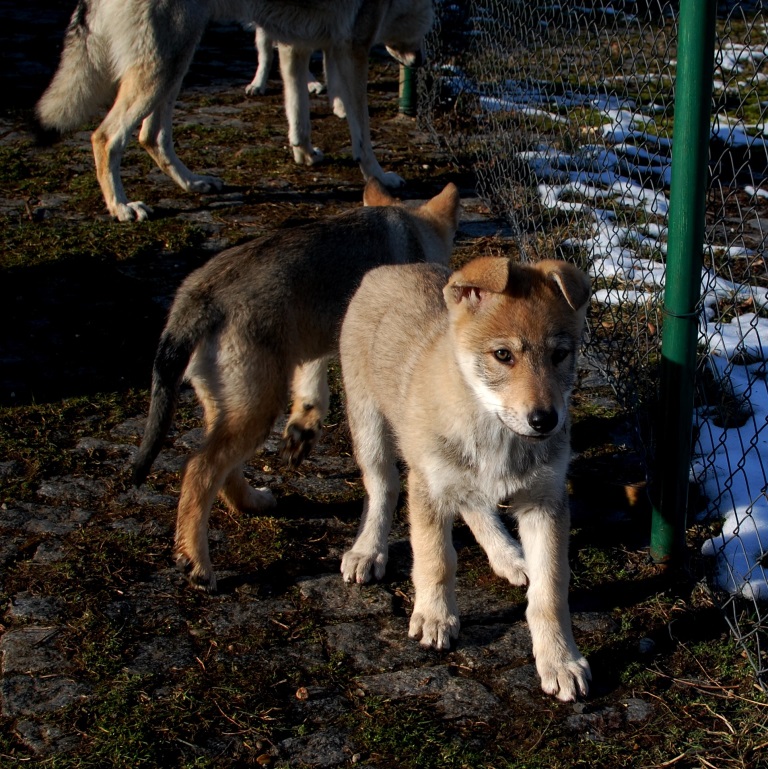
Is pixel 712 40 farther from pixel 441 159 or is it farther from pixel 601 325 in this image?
pixel 441 159

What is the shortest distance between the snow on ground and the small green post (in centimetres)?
141

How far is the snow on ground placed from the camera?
3.68 m

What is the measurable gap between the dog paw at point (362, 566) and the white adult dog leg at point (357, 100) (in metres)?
4.56

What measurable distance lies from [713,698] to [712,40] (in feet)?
6.94

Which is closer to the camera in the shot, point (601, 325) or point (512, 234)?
point (601, 325)

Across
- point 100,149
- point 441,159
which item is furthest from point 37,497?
point 441,159

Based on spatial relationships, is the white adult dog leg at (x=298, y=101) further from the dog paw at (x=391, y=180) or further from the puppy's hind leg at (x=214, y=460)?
the puppy's hind leg at (x=214, y=460)

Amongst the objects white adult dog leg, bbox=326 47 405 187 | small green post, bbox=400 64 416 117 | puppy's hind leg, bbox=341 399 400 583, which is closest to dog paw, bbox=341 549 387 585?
puppy's hind leg, bbox=341 399 400 583

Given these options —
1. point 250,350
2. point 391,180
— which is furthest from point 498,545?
point 391,180

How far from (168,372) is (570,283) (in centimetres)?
162

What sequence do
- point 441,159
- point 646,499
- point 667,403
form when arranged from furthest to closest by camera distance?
point 441,159 → point 646,499 → point 667,403

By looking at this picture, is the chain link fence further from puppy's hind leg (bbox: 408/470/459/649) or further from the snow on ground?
puppy's hind leg (bbox: 408/470/459/649)

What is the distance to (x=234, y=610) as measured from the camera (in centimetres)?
357

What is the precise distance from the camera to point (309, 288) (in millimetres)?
4328
